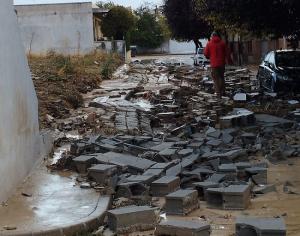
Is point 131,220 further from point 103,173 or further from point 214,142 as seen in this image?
point 214,142

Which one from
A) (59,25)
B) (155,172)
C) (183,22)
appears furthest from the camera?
(59,25)

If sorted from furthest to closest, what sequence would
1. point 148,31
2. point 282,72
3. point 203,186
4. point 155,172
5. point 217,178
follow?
point 148,31, point 282,72, point 155,172, point 217,178, point 203,186

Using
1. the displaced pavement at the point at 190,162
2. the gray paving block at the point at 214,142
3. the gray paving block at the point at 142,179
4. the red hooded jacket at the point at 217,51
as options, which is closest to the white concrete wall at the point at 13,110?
the displaced pavement at the point at 190,162

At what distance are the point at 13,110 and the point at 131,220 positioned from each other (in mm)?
2364

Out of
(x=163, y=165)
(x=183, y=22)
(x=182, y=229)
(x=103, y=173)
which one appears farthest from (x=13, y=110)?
(x=183, y=22)

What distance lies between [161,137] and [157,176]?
12.0ft

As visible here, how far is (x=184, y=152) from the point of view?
894 cm

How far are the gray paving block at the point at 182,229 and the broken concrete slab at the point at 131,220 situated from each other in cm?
→ 31

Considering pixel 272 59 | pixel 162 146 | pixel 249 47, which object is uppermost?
pixel 272 59

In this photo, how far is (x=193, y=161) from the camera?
27.2 feet

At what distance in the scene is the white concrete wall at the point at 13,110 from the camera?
6.70 metres

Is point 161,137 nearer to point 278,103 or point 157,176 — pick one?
point 157,176

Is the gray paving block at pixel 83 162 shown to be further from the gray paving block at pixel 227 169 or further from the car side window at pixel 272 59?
the car side window at pixel 272 59

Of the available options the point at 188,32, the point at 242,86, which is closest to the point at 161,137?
the point at 242,86
